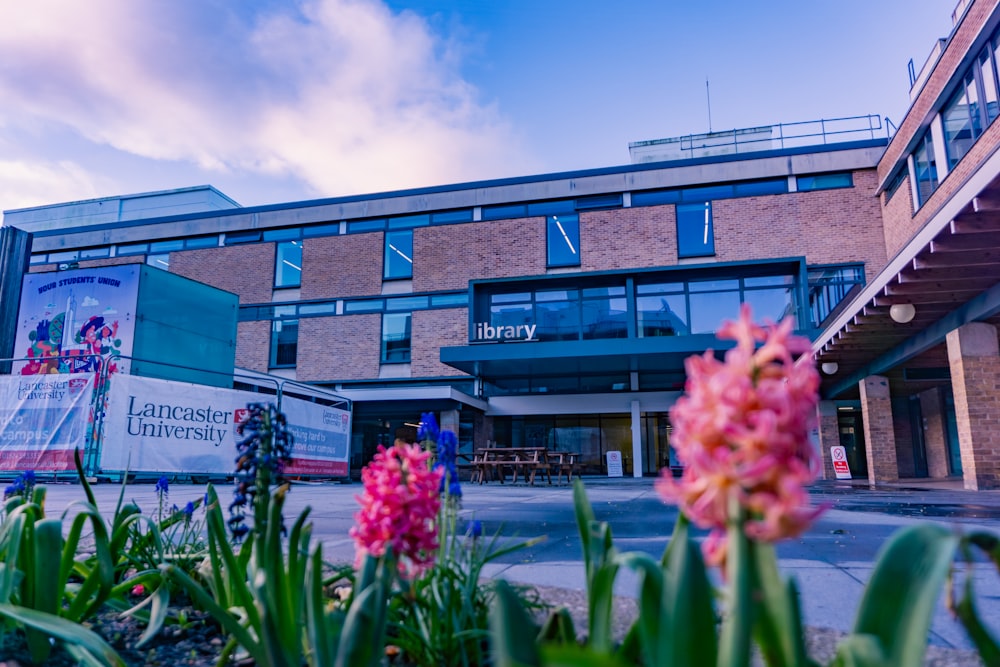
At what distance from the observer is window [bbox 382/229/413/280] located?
2572cm

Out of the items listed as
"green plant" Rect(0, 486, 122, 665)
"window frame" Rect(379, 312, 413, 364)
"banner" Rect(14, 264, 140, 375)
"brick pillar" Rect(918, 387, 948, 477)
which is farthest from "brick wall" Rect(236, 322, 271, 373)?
"green plant" Rect(0, 486, 122, 665)

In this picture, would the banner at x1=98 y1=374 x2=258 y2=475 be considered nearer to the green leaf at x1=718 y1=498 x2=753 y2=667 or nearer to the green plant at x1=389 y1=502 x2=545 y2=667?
the green plant at x1=389 y1=502 x2=545 y2=667

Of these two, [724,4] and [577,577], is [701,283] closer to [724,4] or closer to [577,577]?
[724,4]

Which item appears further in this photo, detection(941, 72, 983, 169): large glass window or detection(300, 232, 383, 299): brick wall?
detection(300, 232, 383, 299): brick wall

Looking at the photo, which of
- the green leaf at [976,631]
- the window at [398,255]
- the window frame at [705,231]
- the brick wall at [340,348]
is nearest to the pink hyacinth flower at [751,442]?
the green leaf at [976,631]

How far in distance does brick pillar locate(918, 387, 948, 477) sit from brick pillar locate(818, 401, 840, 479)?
2.70m

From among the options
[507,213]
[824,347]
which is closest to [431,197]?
[507,213]

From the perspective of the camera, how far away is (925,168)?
54.9ft

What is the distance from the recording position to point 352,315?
2569 centimetres

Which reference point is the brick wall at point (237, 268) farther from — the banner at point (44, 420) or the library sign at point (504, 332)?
the banner at point (44, 420)

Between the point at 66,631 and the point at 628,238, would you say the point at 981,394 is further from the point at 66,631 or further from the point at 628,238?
the point at 628,238

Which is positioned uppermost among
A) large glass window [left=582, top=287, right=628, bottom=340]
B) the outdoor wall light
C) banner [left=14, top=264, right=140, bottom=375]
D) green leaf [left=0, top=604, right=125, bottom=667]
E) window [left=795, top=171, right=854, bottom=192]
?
window [left=795, top=171, right=854, bottom=192]

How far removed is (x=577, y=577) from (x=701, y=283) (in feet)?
67.6

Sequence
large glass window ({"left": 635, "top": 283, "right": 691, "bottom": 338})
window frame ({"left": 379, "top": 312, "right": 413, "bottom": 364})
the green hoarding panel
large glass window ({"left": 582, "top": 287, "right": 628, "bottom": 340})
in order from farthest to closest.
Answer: window frame ({"left": 379, "top": 312, "right": 413, "bottom": 364}), large glass window ({"left": 582, "top": 287, "right": 628, "bottom": 340}), large glass window ({"left": 635, "top": 283, "right": 691, "bottom": 338}), the green hoarding panel
